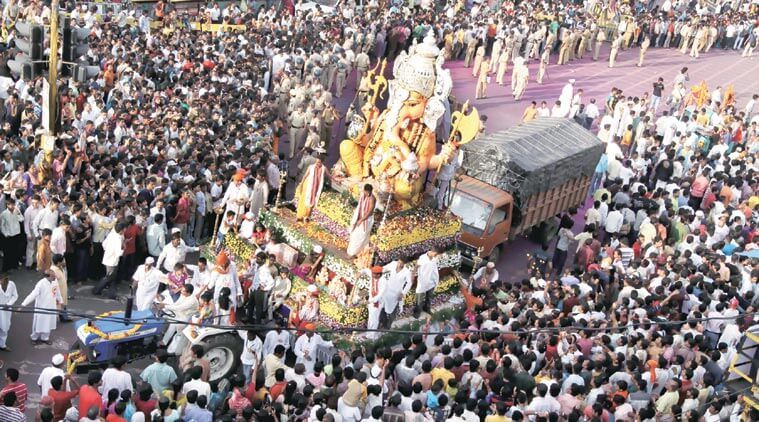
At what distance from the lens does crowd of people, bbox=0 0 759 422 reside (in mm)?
12430

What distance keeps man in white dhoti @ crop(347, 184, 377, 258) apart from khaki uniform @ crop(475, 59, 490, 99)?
14.4m

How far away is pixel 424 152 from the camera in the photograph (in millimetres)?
16016

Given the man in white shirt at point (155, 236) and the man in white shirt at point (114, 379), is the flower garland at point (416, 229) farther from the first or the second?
the man in white shirt at point (114, 379)

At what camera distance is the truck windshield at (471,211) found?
1816 centimetres

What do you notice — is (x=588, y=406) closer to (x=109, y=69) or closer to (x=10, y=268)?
(x=10, y=268)

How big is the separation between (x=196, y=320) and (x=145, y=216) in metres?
2.81

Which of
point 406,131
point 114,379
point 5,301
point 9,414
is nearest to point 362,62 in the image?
point 406,131

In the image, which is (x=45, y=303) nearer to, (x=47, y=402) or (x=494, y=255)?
(x=47, y=402)

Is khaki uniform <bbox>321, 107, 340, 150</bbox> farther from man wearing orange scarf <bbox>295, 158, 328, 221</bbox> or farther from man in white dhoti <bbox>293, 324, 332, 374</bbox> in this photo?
man in white dhoti <bbox>293, 324, 332, 374</bbox>

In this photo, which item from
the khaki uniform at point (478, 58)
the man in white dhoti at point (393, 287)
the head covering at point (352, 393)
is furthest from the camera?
the khaki uniform at point (478, 58)

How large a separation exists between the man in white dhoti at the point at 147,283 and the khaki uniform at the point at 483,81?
55.2 ft

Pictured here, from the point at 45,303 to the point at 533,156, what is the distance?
983cm

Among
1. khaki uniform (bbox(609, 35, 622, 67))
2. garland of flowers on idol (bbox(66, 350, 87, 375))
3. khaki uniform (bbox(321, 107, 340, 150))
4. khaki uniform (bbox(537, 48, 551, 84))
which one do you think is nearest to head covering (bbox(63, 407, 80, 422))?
garland of flowers on idol (bbox(66, 350, 87, 375))

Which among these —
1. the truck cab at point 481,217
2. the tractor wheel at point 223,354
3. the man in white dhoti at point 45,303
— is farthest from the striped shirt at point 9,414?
the truck cab at point 481,217
